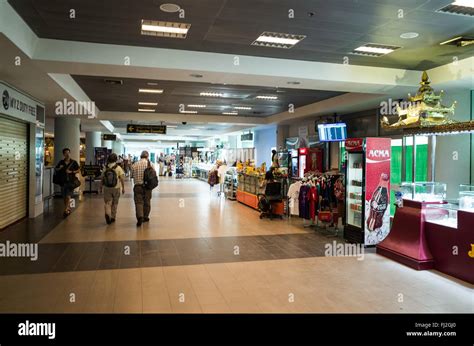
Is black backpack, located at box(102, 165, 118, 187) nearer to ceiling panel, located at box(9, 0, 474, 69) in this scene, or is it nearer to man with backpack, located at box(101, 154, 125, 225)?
man with backpack, located at box(101, 154, 125, 225)

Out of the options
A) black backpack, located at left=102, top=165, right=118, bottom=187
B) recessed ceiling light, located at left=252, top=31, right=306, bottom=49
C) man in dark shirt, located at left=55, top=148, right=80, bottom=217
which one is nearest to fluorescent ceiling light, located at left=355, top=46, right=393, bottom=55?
recessed ceiling light, located at left=252, top=31, right=306, bottom=49

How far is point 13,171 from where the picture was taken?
8062mm

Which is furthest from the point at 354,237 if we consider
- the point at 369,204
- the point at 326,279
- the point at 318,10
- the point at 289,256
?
the point at 318,10

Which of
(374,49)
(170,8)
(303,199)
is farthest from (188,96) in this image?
(170,8)

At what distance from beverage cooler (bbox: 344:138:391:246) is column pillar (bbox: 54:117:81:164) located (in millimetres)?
10282

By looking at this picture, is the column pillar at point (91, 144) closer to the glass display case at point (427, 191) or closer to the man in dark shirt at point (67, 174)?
the man in dark shirt at point (67, 174)

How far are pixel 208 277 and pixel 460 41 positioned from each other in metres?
5.19

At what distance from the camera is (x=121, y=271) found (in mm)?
4883

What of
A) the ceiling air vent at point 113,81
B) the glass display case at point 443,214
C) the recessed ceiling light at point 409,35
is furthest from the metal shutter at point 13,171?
the glass display case at point 443,214

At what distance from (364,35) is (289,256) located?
3.59m

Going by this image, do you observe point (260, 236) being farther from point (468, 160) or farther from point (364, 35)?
point (468, 160)

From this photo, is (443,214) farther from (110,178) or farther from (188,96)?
(188,96)

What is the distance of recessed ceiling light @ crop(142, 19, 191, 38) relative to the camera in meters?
5.13
